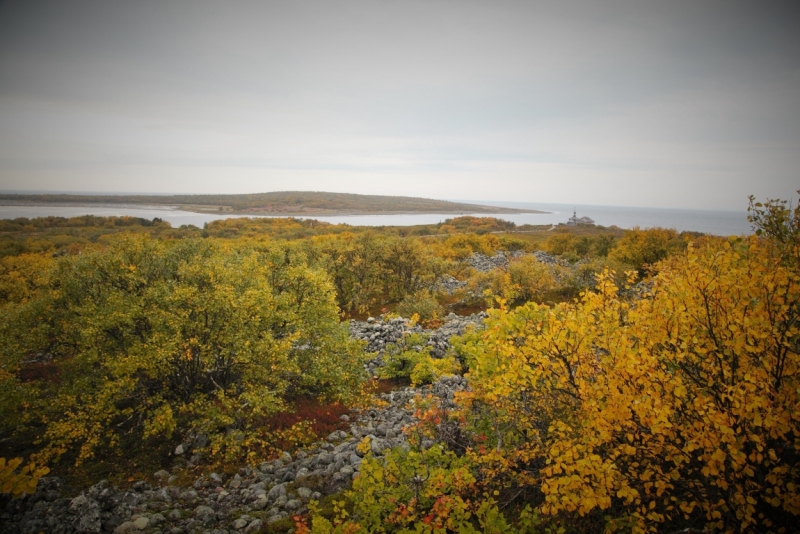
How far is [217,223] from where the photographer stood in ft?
344

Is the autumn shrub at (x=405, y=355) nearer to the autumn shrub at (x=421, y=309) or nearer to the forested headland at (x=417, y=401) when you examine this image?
the forested headland at (x=417, y=401)

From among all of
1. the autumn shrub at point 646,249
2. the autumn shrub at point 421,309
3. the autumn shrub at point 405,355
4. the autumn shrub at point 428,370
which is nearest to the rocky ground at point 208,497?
the autumn shrub at point 428,370

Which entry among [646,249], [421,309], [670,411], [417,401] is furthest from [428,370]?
[646,249]

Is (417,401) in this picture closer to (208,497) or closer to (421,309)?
(208,497)

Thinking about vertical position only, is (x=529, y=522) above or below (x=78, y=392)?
above

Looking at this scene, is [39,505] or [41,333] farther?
[41,333]

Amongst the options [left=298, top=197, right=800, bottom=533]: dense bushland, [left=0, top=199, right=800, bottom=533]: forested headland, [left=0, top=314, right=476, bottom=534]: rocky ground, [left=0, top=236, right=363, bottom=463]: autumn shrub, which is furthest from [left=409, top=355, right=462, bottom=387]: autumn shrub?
[left=0, top=236, right=363, bottom=463]: autumn shrub

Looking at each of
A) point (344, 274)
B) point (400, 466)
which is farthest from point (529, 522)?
point (344, 274)

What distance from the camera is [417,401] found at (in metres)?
9.16

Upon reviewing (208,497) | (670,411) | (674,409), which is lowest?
(208,497)

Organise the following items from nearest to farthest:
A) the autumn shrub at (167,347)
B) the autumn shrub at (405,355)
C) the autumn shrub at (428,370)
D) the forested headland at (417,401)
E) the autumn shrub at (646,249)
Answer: the forested headland at (417,401) → the autumn shrub at (428,370) → the autumn shrub at (167,347) → the autumn shrub at (405,355) → the autumn shrub at (646,249)

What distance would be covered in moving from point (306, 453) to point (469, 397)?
7543 mm

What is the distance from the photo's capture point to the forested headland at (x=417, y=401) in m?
4.88

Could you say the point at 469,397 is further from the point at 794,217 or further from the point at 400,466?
the point at 794,217
